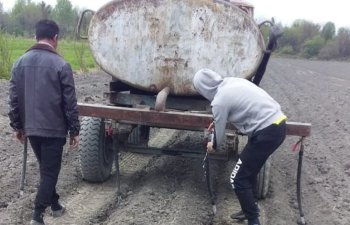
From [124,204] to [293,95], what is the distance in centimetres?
1265

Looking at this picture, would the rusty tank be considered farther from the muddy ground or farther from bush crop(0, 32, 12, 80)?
bush crop(0, 32, 12, 80)

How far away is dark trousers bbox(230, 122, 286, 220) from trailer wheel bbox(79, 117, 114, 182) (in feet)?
6.30

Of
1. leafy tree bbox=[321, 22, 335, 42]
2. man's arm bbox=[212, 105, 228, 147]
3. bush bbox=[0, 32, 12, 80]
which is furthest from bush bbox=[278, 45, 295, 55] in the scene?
man's arm bbox=[212, 105, 228, 147]

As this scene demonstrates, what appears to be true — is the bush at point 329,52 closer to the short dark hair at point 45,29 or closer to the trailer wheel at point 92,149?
the trailer wheel at point 92,149

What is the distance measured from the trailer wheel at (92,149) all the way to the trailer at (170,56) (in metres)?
0.01

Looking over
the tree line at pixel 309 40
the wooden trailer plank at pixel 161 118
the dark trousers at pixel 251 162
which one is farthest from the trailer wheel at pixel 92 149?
the tree line at pixel 309 40

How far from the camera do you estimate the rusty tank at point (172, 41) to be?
564 cm

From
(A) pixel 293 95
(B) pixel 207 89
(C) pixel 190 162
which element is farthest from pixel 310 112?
(B) pixel 207 89

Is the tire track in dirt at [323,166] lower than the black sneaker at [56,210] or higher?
lower

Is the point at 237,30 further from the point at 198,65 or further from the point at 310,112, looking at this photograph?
the point at 310,112

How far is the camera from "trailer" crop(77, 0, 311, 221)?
5595mm

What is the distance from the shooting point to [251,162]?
4766 mm

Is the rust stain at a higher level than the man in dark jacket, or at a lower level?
higher

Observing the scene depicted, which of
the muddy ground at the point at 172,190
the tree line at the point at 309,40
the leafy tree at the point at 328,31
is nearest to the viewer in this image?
the muddy ground at the point at 172,190
